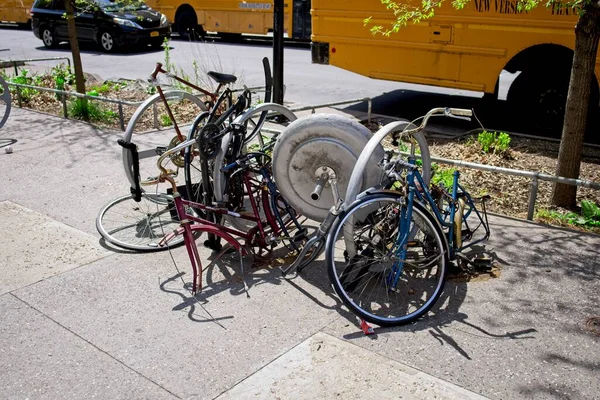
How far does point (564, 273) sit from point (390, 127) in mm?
1805

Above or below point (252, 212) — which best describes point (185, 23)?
above

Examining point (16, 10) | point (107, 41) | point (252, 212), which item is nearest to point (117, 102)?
point (252, 212)

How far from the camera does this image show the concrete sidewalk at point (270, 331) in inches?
147

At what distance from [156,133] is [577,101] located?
586 centimetres

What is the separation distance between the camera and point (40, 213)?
640 cm

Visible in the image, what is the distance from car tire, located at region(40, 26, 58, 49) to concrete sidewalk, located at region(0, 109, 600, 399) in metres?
17.6

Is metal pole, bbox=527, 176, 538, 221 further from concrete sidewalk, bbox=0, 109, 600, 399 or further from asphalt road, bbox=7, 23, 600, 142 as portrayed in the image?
asphalt road, bbox=7, 23, 600, 142

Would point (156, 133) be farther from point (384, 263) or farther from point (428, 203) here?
point (384, 263)

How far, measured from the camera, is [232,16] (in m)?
21.7

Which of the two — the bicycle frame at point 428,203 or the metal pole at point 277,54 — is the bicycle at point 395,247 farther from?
the metal pole at point 277,54

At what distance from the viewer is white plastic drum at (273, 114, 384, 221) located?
16.7 feet

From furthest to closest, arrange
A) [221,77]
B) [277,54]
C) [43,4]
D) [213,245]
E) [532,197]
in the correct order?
[43,4]
[277,54]
[532,197]
[221,77]
[213,245]

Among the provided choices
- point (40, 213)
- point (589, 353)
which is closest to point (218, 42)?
point (40, 213)

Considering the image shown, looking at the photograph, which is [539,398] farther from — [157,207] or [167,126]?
[167,126]
